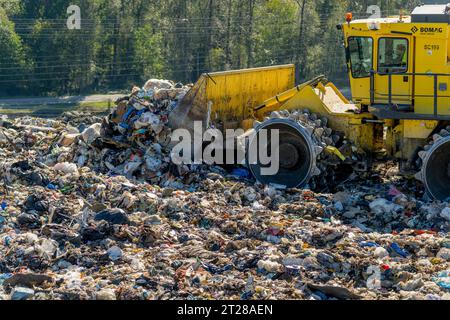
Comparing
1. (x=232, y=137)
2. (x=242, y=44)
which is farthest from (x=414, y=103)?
(x=242, y=44)

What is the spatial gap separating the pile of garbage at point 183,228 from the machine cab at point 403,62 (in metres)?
1.42

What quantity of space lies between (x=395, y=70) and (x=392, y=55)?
9.3 inches

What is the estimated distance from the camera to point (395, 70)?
1345 centimetres

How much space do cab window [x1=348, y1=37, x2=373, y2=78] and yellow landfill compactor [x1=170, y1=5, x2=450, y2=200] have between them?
0.02 meters

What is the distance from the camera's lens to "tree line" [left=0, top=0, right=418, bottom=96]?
40469 millimetres

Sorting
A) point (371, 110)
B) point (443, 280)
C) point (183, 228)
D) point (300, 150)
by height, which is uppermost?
point (371, 110)

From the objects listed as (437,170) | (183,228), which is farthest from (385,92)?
(183,228)

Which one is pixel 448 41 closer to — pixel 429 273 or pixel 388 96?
pixel 388 96

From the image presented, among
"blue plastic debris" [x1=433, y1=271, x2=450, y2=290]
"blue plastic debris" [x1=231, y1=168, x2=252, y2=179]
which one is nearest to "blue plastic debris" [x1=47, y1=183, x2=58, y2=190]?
"blue plastic debris" [x1=231, y1=168, x2=252, y2=179]

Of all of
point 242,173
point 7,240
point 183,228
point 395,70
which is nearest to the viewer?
point 7,240

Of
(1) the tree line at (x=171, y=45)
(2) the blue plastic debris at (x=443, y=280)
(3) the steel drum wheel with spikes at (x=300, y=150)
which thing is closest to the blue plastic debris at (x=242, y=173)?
(3) the steel drum wheel with spikes at (x=300, y=150)

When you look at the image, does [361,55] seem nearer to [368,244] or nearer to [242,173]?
[242,173]

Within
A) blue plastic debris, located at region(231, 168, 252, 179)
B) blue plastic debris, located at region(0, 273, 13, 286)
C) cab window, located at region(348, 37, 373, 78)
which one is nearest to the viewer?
blue plastic debris, located at region(0, 273, 13, 286)

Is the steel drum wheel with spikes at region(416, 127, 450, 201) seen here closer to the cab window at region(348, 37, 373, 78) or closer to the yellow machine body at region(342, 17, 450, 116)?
the yellow machine body at region(342, 17, 450, 116)
